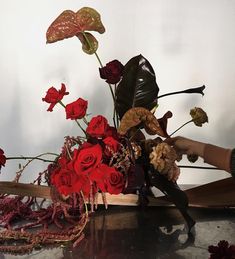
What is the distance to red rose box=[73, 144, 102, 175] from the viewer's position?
712 millimetres

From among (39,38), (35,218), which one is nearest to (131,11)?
(39,38)

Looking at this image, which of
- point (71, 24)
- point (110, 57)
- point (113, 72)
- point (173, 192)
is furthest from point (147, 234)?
point (110, 57)

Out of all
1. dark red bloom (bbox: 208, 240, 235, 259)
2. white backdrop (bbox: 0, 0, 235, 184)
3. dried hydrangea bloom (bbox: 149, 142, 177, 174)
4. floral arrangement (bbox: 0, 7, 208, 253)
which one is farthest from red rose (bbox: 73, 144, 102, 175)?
white backdrop (bbox: 0, 0, 235, 184)

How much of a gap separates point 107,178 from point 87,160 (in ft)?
0.15

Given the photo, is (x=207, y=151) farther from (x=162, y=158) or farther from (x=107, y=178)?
(x=107, y=178)

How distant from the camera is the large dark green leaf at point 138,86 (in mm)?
797

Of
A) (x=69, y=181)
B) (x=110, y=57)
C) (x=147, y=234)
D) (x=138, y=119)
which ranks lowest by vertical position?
(x=147, y=234)

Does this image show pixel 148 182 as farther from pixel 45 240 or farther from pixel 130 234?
pixel 45 240

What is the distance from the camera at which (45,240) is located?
0.73 metres

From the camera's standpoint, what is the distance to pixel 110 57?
1.19 meters

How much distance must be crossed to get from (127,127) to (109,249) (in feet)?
0.69

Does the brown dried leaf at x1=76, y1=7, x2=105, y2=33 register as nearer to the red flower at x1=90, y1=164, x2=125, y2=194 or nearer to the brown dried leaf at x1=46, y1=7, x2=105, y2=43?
the brown dried leaf at x1=46, y1=7, x2=105, y2=43

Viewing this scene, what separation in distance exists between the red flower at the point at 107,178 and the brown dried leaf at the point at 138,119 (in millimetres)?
79

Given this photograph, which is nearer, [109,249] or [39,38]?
[109,249]
